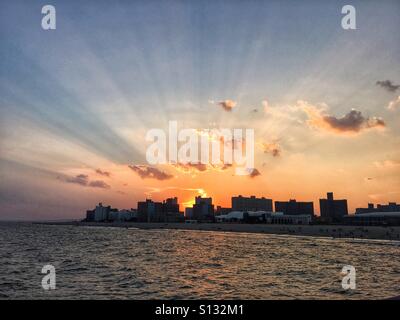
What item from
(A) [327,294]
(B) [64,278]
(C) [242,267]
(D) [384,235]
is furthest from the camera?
(D) [384,235]

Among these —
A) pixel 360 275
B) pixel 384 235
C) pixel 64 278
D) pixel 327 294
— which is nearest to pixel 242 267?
pixel 360 275

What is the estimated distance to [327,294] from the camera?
88.4 ft
